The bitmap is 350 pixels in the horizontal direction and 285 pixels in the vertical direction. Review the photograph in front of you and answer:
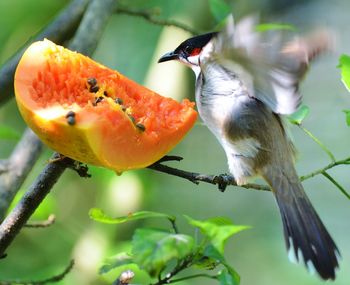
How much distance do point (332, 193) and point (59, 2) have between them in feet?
13.5

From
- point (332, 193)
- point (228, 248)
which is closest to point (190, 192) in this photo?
point (228, 248)

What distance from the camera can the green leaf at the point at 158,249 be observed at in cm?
132

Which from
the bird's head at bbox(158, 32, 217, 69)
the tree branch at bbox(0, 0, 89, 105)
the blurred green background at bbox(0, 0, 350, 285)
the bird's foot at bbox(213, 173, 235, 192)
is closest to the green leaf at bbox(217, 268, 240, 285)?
the bird's foot at bbox(213, 173, 235, 192)

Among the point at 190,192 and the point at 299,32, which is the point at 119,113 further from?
the point at 190,192

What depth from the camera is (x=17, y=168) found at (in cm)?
225

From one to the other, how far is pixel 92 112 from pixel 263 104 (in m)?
0.93

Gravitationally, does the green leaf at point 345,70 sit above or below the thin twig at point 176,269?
above

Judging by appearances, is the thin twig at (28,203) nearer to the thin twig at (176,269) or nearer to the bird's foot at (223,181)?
the thin twig at (176,269)

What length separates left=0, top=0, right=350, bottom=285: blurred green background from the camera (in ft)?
11.9

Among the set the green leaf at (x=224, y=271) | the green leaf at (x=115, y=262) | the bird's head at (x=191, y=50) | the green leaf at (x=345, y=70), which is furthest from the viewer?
the bird's head at (x=191, y=50)

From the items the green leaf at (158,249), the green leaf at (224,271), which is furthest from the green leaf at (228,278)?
the green leaf at (158,249)

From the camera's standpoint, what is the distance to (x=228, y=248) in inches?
258

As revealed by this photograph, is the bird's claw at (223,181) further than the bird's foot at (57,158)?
Yes

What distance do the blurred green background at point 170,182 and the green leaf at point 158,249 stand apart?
33.7 inches
